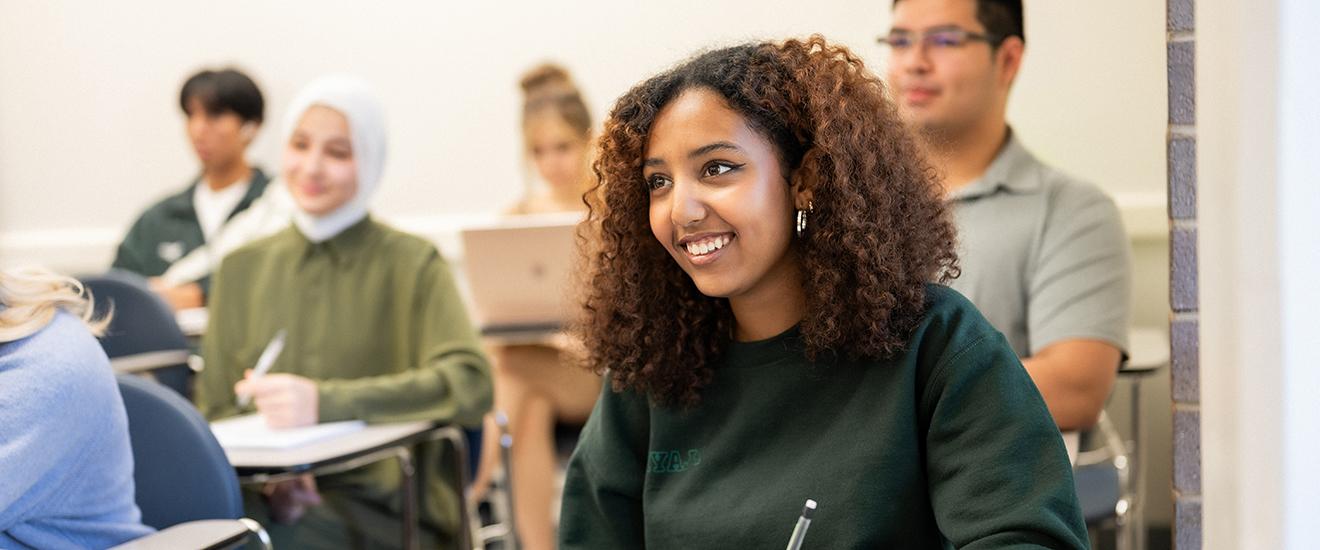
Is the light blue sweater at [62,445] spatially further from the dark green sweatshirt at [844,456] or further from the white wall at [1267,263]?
the white wall at [1267,263]

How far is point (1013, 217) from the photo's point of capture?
2.34m

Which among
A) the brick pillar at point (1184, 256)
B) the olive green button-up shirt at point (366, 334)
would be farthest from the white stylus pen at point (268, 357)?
the brick pillar at point (1184, 256)

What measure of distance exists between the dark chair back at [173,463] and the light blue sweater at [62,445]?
0.12 m

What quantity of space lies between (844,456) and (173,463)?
1033 millimetres

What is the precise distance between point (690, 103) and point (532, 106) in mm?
2970

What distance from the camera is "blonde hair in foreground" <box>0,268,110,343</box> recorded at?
1.76 metres

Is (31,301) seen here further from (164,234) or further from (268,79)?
(268,79)

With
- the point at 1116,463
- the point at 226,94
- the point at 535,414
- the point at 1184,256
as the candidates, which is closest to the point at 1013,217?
the point at 1116,463

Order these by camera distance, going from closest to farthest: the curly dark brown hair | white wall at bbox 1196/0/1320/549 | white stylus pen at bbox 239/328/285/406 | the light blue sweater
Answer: white wall at bbox 1196/0/1320/549
the curly dark brown hair
the light blue sweater
white stylus pen at bbox 239/328/285/406

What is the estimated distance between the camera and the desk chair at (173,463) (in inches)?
76.6

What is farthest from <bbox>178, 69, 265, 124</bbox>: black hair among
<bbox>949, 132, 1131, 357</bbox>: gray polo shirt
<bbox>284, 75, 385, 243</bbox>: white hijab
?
<bbox>949, 132, 1131, 357</bbox>: gray polo shirt

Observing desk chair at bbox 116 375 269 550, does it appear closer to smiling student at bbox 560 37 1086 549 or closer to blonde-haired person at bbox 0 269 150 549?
blonde-haired person at bbox 0 269 150 549

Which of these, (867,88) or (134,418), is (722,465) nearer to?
(867,88)

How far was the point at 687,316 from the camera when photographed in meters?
1.58
